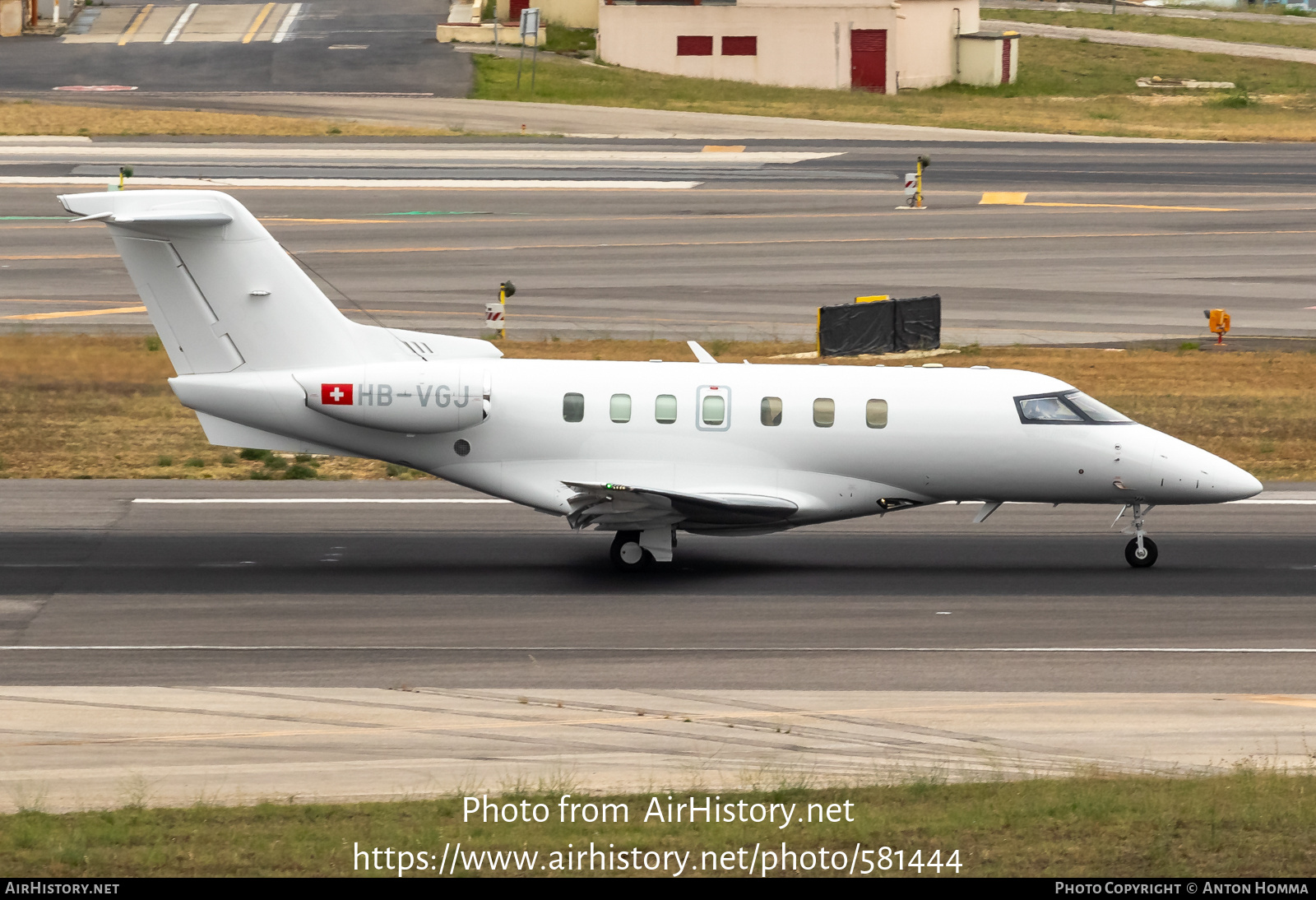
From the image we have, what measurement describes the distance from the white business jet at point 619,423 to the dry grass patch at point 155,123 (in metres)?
45.2

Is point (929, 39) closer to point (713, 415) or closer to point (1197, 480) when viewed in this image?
point (1197, 480)

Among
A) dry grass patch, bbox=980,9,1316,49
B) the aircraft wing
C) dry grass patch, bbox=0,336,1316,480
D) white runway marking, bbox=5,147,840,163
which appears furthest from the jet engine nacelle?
dry grass patch, bbox=980,9,1316,49

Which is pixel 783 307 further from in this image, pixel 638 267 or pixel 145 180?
pixel 145 180

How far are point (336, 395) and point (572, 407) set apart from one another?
3222 millimetres

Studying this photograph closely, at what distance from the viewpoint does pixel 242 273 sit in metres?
22.8

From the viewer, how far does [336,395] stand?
22.4 m

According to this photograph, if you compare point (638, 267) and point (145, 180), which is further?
point (145, 180)

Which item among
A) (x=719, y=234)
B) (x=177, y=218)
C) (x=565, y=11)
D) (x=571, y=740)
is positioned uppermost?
(x=565, y=11)

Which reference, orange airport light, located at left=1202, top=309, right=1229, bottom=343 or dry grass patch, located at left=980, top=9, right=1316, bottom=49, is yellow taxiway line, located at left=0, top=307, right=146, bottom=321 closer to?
orange airport light, located at left=1202, top=309, right=1229, bottom=343

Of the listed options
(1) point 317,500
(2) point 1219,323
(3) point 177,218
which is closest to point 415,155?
(2) point 1219,323

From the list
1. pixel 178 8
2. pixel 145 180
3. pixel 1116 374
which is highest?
pixel 178 8

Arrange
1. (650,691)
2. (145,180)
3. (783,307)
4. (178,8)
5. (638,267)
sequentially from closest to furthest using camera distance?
1. (650,691)
2. (783,307)
3. (638,267)
4. (145,180)
5. (178,8)

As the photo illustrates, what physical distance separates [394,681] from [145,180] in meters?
39.5
